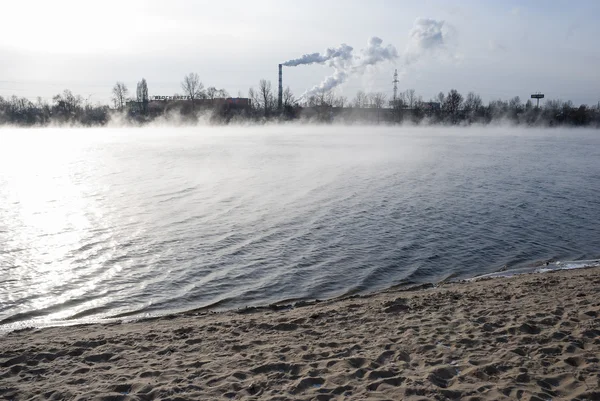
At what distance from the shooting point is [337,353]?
629cm

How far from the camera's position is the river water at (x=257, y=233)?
997cm

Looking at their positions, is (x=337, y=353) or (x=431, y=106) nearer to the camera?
(x=337, y=353)

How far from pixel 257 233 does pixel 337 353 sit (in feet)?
26.8

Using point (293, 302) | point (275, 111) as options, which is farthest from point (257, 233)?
point (275, 111)

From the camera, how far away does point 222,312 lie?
877 centimetres

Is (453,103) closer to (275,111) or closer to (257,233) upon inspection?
(275,111)

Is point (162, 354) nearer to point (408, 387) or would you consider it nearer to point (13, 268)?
point (408, 387)

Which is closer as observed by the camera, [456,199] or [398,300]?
[398,300]

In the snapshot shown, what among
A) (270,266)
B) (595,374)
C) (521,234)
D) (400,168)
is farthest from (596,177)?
(595,374)

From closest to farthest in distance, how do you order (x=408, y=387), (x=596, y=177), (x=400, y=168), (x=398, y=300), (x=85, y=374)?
(x=408, y=387)
(x=85, y=374)
(x=398, y=300)
(x=596, y=177)
(x=400, y=168)

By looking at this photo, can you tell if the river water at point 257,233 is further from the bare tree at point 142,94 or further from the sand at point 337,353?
the bare tree at point 142,94

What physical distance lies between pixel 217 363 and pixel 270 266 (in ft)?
17.6

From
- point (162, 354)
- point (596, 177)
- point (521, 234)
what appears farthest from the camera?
point (596, 177)

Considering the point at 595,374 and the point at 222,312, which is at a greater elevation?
the point at 595,374
